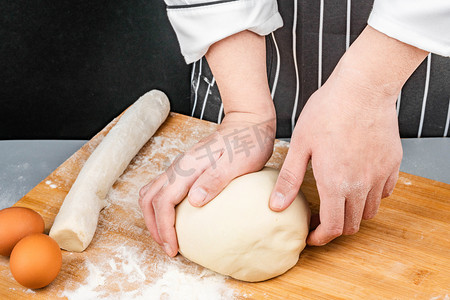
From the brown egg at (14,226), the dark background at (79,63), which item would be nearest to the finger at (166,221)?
the brown egg at (14,226)

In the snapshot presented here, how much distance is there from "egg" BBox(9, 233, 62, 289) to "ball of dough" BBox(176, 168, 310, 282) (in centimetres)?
30

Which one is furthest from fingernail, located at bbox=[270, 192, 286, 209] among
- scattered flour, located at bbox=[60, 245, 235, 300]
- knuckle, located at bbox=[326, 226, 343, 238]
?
scattered flour, located at bbox=[60, 245, 235, 300]

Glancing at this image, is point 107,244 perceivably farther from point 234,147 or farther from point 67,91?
point 67,91

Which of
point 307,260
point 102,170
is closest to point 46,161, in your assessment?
point 102,170

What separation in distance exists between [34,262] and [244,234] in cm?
47

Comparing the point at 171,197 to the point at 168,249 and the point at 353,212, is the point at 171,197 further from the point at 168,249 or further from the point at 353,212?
the point at 353,212

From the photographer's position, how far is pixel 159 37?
8.07 ft

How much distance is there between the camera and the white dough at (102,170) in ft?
3.85

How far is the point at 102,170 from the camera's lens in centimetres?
134

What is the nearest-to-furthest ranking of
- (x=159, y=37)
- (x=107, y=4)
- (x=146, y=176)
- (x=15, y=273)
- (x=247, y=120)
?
(x=15, y=273) < (x=247, y=120) < (x=146, y=176) < (x=107, y=4) < (x=159, y=37)

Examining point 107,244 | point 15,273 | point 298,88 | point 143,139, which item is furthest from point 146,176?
point 298,88

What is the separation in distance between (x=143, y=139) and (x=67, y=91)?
1.15 metres

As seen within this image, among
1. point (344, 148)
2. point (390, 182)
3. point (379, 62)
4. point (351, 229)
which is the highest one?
point (379, 62)

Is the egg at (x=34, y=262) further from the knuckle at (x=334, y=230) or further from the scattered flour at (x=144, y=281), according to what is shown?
the knuckle at (x=334, y=230)
